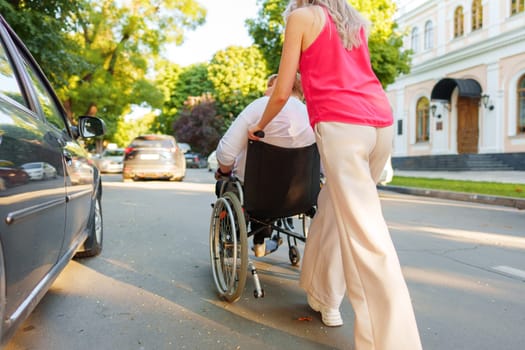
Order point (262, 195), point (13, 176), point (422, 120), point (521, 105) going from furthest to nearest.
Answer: point (422, 120) < point (521, 105) < point (262, 195) < point (13, 176)

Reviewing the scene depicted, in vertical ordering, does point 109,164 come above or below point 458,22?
below

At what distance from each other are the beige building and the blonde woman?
21.4 m

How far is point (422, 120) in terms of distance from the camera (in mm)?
28656

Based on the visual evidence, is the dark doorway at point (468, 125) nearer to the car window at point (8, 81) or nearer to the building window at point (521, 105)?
the building window at point (521, 105)

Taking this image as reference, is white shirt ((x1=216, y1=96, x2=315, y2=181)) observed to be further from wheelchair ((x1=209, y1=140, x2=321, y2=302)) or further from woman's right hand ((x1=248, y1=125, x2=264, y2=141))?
woman's right hand ((x1=248, y1=125, x2=264, y2=141))

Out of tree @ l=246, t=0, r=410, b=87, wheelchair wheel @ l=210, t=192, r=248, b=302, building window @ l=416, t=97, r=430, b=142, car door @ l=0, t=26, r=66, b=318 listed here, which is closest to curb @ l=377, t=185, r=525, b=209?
wheelchair wheel @ l=210, t=192, r=248, b=302

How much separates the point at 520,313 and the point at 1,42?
3472 mm

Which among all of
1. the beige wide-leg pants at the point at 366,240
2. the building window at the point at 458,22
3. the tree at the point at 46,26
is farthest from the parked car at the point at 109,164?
the beige wide-leg pants at the point at 366,240

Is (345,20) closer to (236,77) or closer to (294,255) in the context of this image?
(294,255)

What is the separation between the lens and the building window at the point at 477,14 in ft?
79.6

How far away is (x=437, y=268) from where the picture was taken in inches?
159

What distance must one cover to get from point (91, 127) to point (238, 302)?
84.4 inches

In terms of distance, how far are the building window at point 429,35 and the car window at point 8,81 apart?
29011 millimetres

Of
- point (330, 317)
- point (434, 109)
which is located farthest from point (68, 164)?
point (434, 109)
